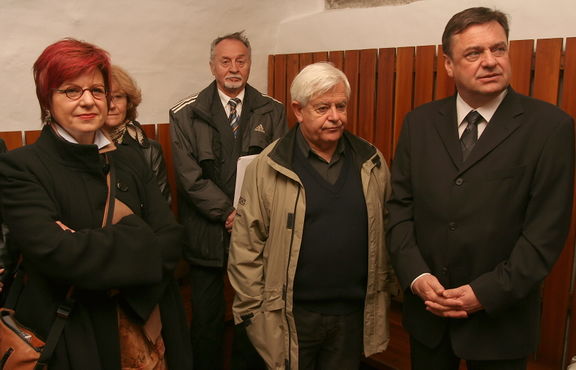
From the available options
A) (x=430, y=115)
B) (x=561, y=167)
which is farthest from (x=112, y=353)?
(x=561, y=167)

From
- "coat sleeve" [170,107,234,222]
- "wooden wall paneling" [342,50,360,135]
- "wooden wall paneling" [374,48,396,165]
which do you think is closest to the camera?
"coat sleeve" [170,107,234,222]

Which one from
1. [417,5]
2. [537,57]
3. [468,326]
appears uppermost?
[417,5]

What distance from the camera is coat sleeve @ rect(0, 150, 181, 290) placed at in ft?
4.42

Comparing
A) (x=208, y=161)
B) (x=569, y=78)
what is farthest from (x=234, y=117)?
(x=569, y=78)

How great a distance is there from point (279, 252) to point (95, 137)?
783mm

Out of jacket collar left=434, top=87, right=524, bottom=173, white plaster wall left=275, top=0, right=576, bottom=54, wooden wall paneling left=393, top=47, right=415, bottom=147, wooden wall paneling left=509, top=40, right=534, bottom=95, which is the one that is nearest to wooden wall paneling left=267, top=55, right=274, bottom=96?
white plaster wall left=275, top=0, right=576, bottom=54

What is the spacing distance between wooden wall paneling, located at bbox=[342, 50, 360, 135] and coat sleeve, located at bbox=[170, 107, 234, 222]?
1.26 metres

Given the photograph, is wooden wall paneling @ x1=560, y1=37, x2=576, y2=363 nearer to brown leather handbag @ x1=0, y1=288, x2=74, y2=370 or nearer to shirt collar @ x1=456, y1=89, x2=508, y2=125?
shirt collar @ x1=456, y1=89, x2=508, y2=125

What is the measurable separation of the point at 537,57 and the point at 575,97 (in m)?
0.27

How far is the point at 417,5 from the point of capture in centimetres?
321

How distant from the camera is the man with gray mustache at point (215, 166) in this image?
2584 mm

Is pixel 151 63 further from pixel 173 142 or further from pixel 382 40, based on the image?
pixel 382 40

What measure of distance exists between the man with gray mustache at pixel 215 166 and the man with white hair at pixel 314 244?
60 centimetres

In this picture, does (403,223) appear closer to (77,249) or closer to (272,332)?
(272,332)
